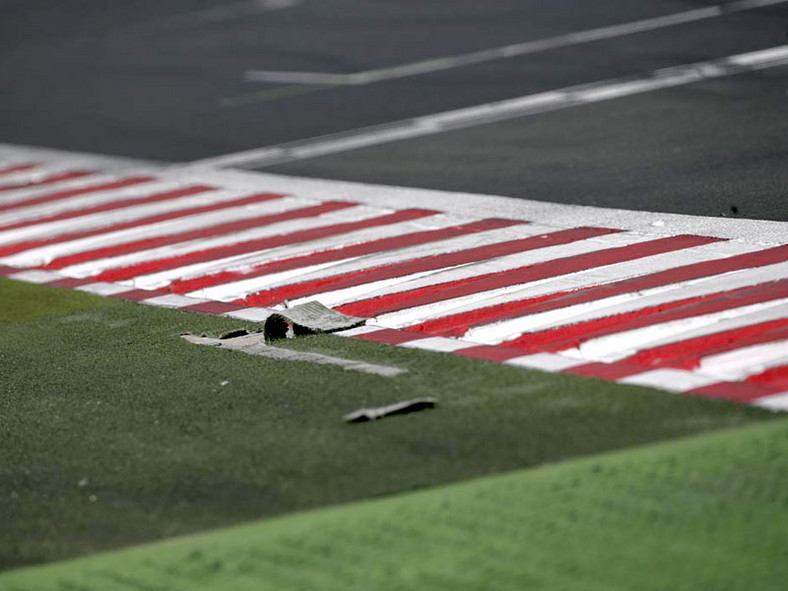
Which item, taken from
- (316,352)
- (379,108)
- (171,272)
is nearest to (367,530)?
(316,352)

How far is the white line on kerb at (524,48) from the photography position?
20.2 metres

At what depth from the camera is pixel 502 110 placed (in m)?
16.6

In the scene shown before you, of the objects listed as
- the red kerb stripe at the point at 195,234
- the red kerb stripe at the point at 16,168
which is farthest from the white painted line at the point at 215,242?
the red kerb stripe at the point at 16,168

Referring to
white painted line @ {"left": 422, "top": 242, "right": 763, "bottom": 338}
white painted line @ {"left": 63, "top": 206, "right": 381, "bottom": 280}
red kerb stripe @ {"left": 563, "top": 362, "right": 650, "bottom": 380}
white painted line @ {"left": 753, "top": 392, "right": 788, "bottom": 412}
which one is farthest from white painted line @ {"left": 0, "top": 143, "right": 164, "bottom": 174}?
white painted line @ {"left": 753, "top": 392, "right": 788, "bottom": 412}

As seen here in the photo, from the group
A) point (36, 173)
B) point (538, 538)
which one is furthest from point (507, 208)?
point (36, 173)

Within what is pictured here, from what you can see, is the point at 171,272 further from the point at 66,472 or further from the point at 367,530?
the point at 367,530

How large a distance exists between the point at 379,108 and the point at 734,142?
5988 mm

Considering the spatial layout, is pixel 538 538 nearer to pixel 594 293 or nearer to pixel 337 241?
pixel 594 293

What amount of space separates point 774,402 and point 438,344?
2291mm

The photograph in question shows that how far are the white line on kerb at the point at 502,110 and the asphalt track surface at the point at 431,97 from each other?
12.2 inches

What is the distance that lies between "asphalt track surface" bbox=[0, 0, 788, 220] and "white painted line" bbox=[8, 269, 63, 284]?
11.5 ft

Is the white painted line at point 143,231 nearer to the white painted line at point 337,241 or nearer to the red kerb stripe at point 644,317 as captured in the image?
the white painted line at point 337,241

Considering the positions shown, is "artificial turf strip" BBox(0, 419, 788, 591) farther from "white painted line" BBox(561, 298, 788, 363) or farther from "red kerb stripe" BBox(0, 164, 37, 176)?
"red kerb stripe" BBox(0, 164, 37, 176)

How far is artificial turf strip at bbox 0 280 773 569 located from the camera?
6.08 m
